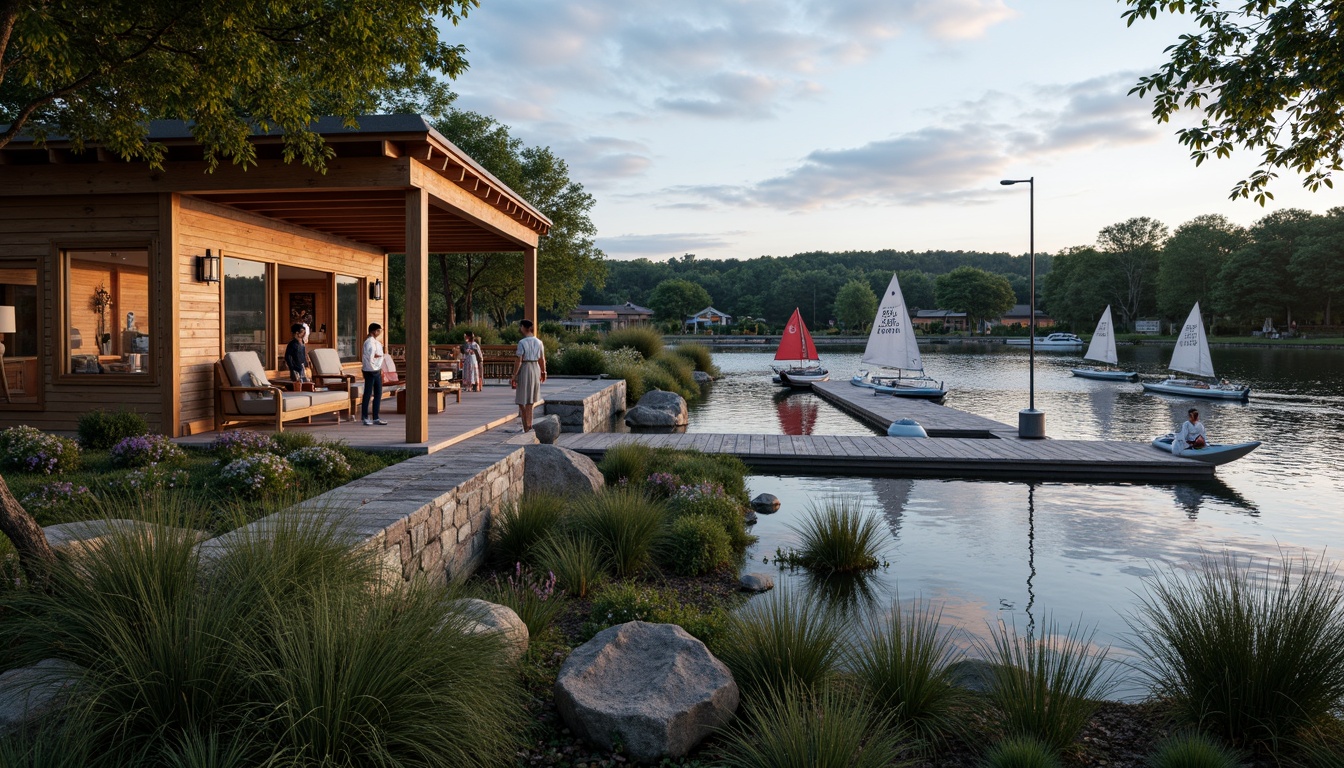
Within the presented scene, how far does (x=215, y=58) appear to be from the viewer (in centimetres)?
585

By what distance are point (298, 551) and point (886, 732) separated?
280 cm

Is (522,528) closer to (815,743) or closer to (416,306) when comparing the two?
(416,306)

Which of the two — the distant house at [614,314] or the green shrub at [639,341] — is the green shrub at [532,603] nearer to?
the green shrub at [639,341]

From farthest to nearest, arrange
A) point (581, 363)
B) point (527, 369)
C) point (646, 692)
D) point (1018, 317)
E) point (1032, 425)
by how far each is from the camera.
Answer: point (1018, 317) < point (581, 363) < point (1032, 425) < point (527, 369) < point (646, 692)

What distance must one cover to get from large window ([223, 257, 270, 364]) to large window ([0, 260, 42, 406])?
6.73ft

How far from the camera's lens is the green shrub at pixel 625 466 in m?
10.2

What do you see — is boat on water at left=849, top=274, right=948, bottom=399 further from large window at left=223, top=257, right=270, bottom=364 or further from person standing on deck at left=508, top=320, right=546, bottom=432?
large window at left=223, top=257, right=270, bottom=364

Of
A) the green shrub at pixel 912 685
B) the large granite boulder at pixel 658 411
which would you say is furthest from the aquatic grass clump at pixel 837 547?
the large granite boulder at pixel 658 411

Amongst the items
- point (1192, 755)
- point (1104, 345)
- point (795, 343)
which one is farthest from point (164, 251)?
point (1104, 345)

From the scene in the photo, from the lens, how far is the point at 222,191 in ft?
30.6

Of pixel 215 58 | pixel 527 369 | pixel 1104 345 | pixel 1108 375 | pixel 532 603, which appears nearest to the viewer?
pixel 532 603

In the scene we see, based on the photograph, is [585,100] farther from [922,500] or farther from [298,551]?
[298,551]

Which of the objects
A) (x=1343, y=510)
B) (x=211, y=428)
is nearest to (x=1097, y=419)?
(x=1343, y=510)

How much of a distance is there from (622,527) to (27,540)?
13.3 feet
